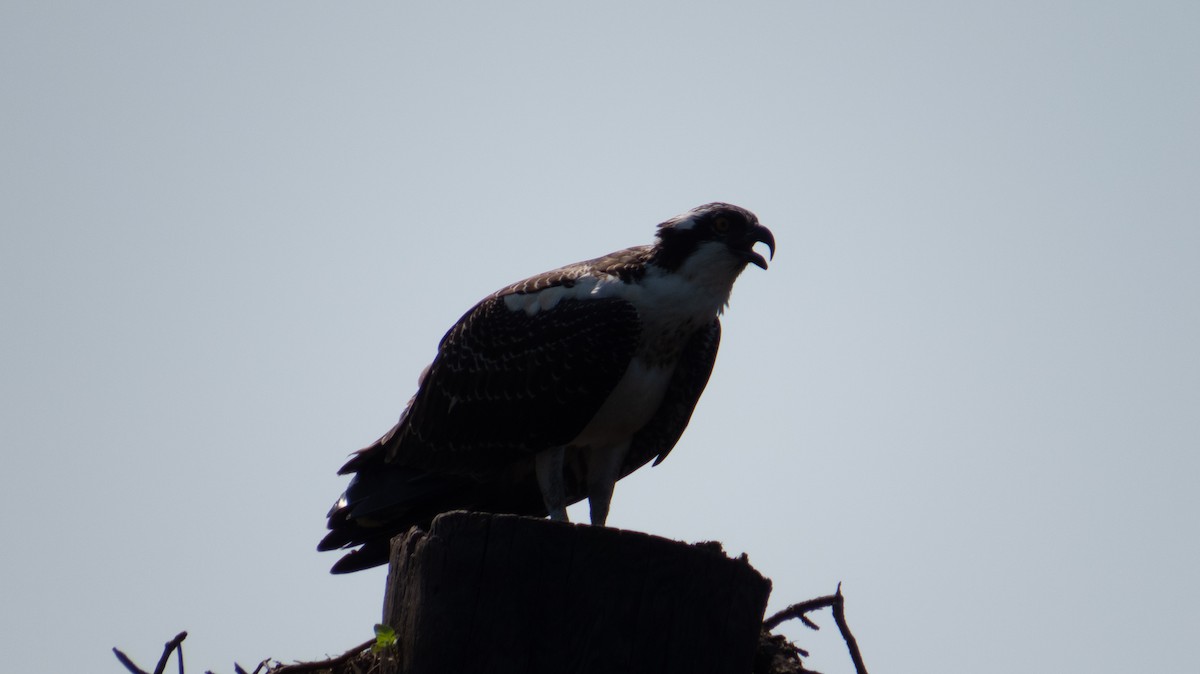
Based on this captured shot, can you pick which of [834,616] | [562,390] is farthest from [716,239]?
[834,616]

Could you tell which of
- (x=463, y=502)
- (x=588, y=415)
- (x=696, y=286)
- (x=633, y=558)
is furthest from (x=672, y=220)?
(x=633, y=558)

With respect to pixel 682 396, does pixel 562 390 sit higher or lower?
lower

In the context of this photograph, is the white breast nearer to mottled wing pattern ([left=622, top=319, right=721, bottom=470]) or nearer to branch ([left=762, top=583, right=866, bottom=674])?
mottled wing pattern ([left=622, top=319, right=721, bottom=470])

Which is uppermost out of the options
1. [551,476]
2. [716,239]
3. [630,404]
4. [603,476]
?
[716,239]

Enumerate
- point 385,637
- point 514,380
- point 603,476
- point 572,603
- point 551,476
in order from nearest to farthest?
point 572,603
point 385,637
point 551,476
point 514,380
point 603,476

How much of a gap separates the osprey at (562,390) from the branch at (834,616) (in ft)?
6.58

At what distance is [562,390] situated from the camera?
715 centimetres

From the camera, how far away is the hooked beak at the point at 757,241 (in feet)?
24.0

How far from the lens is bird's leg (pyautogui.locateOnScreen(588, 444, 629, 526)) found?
7.50 m

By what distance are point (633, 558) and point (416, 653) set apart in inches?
29.3

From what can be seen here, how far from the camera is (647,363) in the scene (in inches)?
286

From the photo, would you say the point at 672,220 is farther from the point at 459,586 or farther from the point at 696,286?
the point at 459,586

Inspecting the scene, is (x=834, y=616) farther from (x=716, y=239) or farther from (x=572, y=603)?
(x=716, y=239)

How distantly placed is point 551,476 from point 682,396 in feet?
2.78
